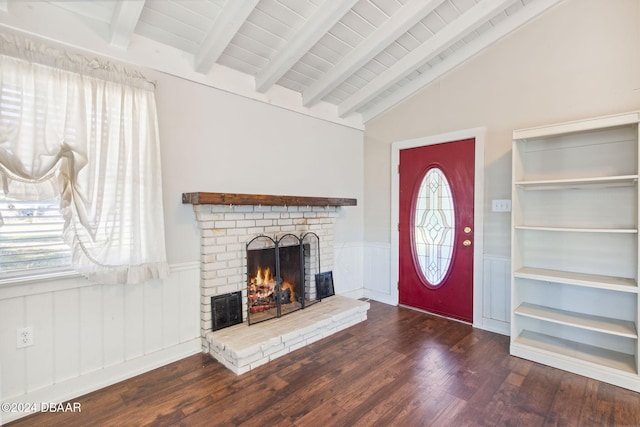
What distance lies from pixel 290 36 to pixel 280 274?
2.25 m

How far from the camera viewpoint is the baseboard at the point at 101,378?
197 cm

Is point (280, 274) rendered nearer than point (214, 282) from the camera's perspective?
No

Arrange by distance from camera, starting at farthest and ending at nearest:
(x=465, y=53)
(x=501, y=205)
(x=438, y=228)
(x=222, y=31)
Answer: (x=438, y=228) → (x=465, y=53) → (x=501, y=205) → (x=222, y=31)

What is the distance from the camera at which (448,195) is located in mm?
3539

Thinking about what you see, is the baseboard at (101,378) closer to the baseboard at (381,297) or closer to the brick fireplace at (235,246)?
the brick fireplace at (235,246)

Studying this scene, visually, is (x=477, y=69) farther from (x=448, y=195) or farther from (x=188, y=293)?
(x=188, y=293)

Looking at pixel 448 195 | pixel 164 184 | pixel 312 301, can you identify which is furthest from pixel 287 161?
pixel 448 195

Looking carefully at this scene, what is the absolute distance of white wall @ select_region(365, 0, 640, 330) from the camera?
255 centimetres

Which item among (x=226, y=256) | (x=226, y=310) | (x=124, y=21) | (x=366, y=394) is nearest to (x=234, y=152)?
(x=226, y=256)

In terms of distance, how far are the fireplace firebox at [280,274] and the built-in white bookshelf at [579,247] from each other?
199 centimetres

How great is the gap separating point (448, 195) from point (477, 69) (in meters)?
1.34

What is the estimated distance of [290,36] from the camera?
268 cm

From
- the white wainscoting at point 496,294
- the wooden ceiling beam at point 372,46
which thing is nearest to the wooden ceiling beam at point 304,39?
the wooden ceiling beam at point 372,46

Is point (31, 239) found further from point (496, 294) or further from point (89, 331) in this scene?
point (496, 294)
